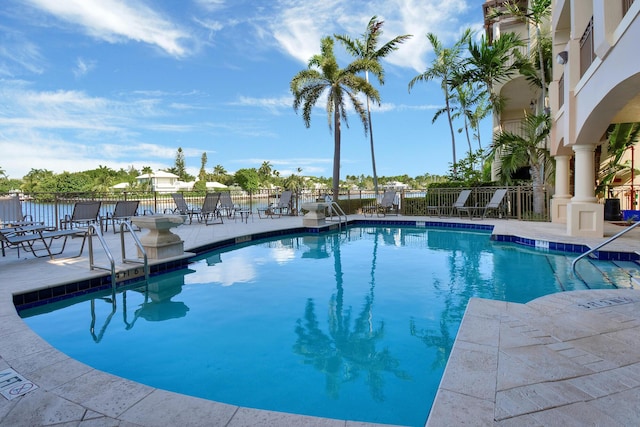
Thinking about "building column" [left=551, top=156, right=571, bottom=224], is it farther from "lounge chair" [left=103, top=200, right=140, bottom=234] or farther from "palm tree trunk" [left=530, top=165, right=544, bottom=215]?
"lounge chair" [left=103, top=200, right=140, bottom=234]

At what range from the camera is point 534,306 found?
354cm

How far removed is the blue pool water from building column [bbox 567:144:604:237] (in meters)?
1.37

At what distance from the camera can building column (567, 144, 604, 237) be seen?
7.89 metres

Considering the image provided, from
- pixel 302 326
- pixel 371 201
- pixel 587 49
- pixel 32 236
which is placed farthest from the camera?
pixel 371 201

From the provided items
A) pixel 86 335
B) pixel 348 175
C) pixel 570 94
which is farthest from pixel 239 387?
pixel 348 175

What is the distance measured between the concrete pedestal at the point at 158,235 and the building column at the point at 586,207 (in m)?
7.86

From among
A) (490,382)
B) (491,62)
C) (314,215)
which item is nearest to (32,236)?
(490,382)

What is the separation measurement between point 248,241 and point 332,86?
8.92 meters

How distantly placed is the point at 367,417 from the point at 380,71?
1544 centimetres

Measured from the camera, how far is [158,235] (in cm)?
612

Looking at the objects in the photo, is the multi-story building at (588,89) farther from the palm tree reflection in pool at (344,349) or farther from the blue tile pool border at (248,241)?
the palm tree reflection in pool at (344,349)

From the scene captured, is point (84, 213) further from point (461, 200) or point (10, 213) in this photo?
point (461, 200)

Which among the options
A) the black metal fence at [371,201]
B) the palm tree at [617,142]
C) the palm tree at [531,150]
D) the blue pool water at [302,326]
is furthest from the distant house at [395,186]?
the blue pool water at [302,326]

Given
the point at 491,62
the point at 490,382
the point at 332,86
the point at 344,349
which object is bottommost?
the point at 344,349
